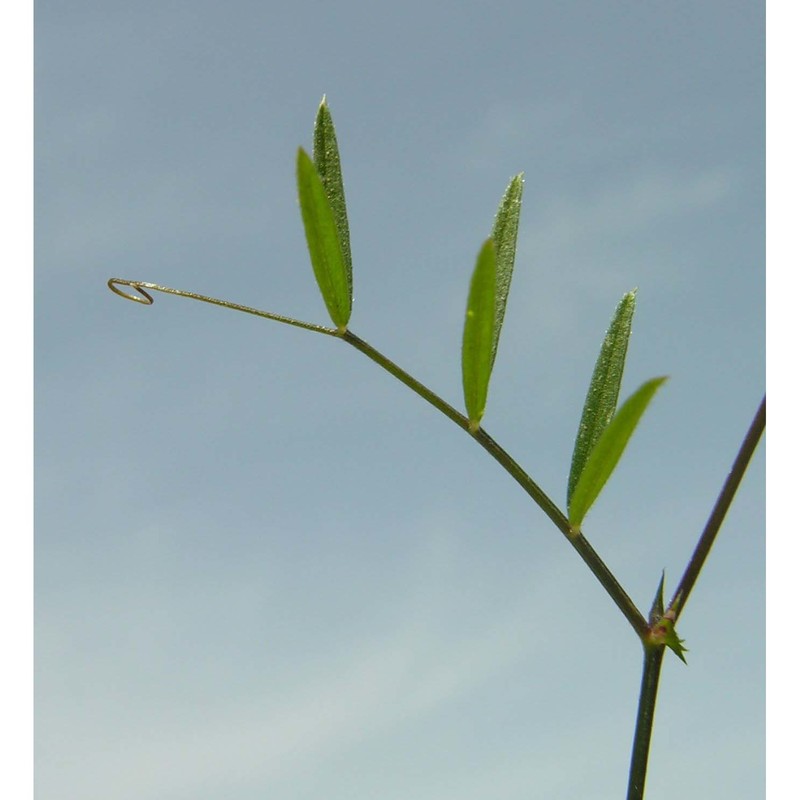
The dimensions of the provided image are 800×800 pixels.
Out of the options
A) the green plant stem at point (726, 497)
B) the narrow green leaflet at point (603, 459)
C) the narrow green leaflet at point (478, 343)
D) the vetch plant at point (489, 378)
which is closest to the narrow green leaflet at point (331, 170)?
the vetch plant at point (489, 378)

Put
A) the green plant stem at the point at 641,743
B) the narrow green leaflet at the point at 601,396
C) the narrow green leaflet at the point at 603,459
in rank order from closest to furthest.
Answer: the green plant stem at the point at 641,743
the narrow green leaflet at the point at 603,459
the narrow green leaflet at the point at 601,396

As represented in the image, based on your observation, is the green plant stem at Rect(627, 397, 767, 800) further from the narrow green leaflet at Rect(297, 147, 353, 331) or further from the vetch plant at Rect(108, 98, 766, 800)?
the narrow green leaflet at Rect(297, 147, 353, 331)

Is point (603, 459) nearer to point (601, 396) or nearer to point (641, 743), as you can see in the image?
point (601, 396)

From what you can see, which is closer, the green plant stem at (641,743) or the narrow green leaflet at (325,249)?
the green plant stem at (641,743)

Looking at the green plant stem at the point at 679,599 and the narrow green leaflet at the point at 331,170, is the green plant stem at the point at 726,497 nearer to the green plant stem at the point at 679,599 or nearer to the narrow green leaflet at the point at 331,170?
the green plant stem at the point at 679,599

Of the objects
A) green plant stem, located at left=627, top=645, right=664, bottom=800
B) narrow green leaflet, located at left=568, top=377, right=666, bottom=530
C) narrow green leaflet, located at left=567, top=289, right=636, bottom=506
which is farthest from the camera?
narrow green leaflet, located at left=567, top=289, right=636, bottom=506

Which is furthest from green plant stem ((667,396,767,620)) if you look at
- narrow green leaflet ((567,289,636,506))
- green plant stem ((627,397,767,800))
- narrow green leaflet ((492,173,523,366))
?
narrow green leaflet ((492,173,523,366))
